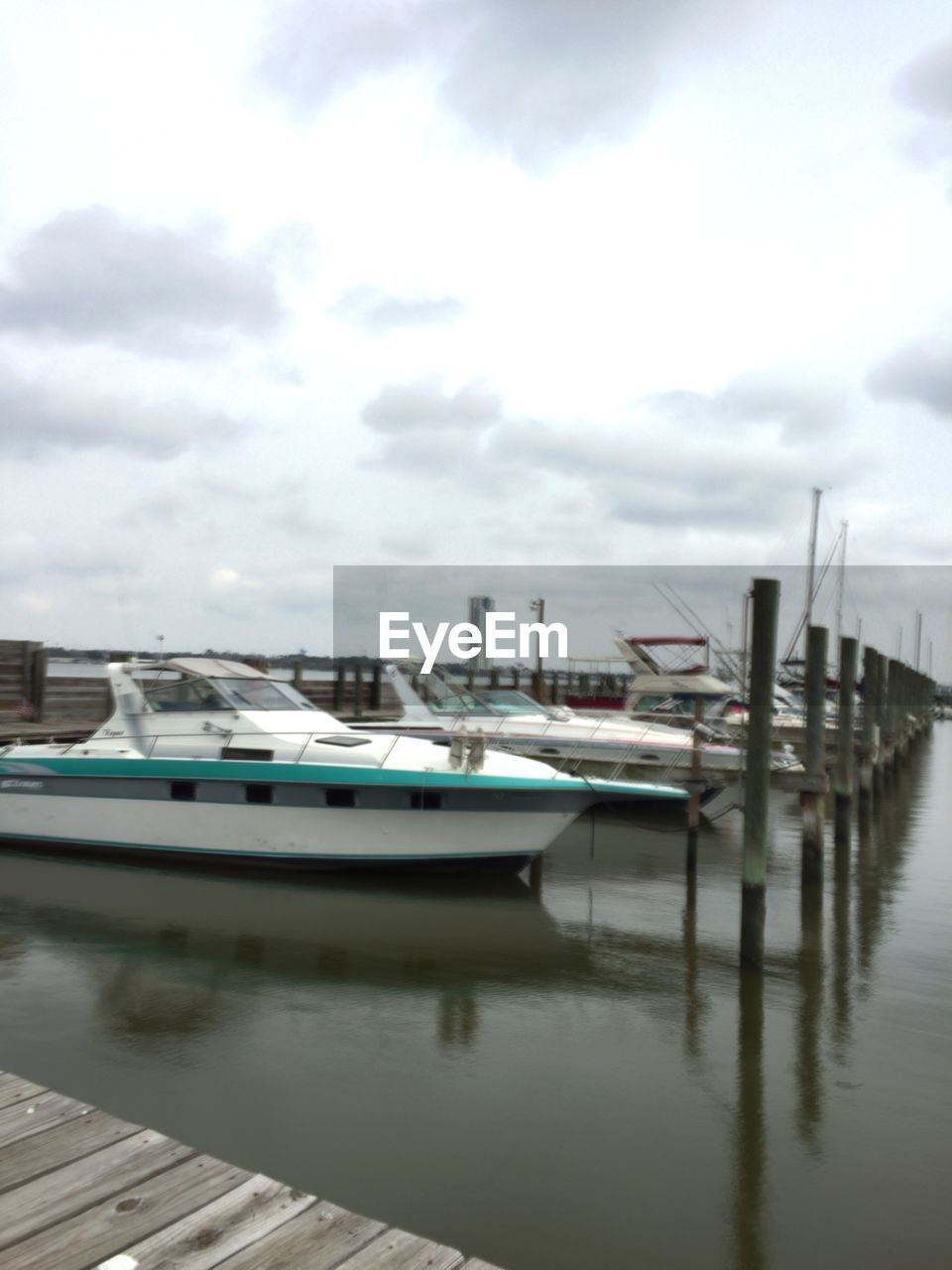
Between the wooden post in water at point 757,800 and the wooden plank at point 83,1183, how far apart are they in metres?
5.98

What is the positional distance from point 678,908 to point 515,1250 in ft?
23.3

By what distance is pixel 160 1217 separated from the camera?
11.1 feet

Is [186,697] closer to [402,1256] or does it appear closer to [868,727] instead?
[402,1256]

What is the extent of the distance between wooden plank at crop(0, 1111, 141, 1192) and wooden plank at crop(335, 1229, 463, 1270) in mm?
1232

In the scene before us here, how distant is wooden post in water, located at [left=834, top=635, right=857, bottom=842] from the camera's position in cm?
1566

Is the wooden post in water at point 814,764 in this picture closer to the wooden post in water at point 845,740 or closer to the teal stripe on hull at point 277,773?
the teal stripe on hull at point 277,773

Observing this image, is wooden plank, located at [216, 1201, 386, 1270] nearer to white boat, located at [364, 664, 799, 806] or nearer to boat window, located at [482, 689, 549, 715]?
white boat, located at [364, 664, 799, 806]

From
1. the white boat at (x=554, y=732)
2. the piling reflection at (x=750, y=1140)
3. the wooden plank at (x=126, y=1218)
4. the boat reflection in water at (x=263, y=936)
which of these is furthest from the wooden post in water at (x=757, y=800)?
the white boat at (x=554, y=732)

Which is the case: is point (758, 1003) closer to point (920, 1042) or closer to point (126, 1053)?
point (920, 1042)

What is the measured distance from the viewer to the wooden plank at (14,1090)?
426 centimetres

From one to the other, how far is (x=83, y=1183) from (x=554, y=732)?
14.8 metres

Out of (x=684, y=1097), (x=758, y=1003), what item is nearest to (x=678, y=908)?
(x=758, y=1003)

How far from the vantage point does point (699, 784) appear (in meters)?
13.0

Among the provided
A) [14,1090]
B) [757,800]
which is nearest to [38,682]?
[757,800]
